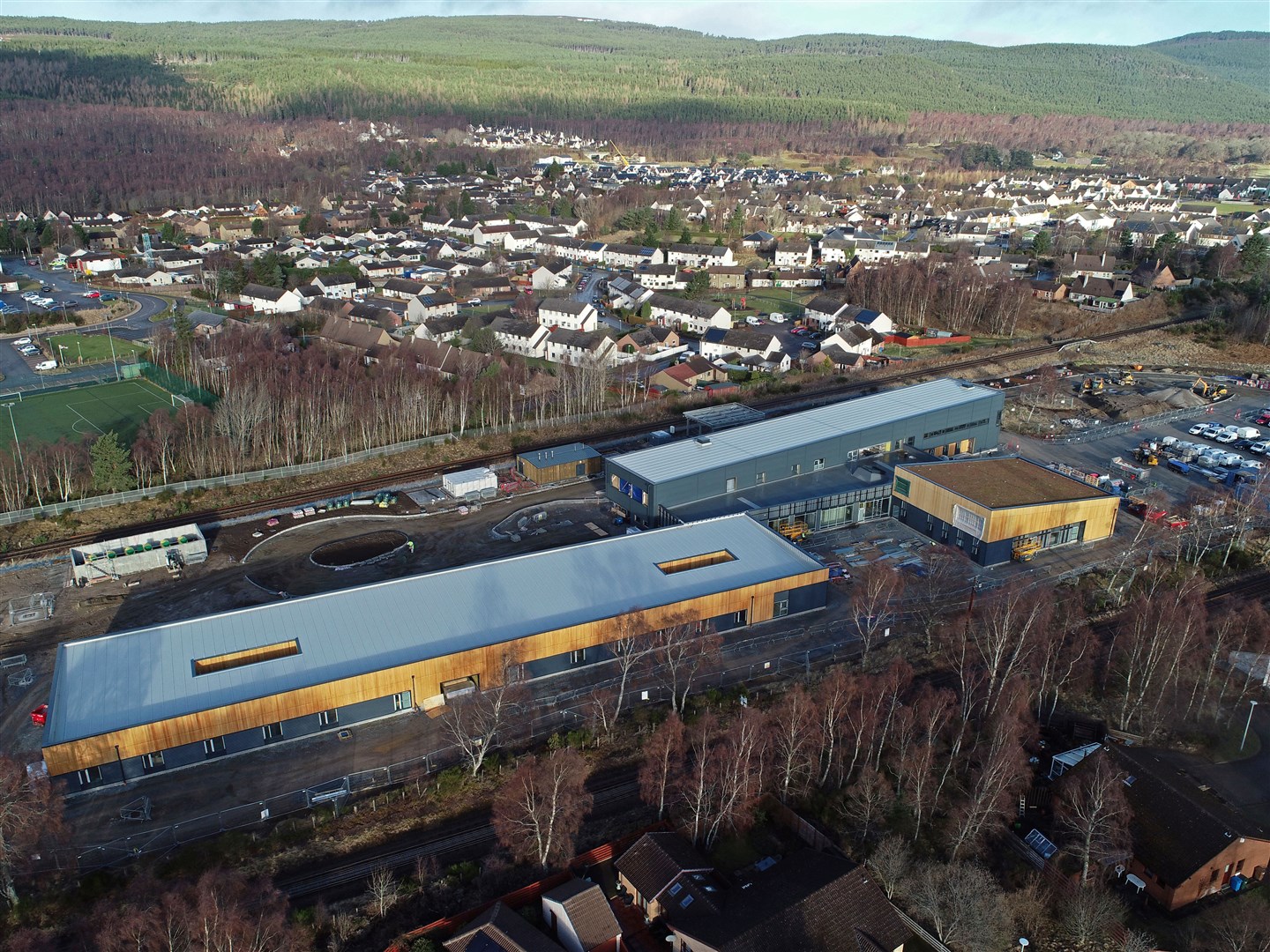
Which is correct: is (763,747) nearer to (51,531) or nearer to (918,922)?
(918,922)

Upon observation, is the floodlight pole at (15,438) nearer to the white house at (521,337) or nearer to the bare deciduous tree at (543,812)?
the white house at (521,337)

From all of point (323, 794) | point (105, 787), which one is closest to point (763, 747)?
point (323, 794)

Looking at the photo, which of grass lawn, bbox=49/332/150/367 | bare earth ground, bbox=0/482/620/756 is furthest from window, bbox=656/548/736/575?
grass lawn, bbox=49/332/150/367

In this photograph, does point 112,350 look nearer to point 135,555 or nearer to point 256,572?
point 135,555

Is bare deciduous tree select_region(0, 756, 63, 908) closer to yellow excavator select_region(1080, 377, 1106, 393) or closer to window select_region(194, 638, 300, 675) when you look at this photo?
window select_region(194, 638, 300, 675)

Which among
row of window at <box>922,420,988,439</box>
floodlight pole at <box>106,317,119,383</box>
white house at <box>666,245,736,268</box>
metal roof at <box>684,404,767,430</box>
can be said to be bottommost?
floodlight pole at <box>106,317,119,383</box>

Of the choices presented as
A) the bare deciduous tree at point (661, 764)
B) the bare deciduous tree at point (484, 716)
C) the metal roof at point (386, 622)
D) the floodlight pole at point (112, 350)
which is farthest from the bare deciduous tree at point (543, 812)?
the floodlight pole at point (112, 350)

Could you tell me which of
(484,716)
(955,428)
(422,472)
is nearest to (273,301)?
(422,472)
